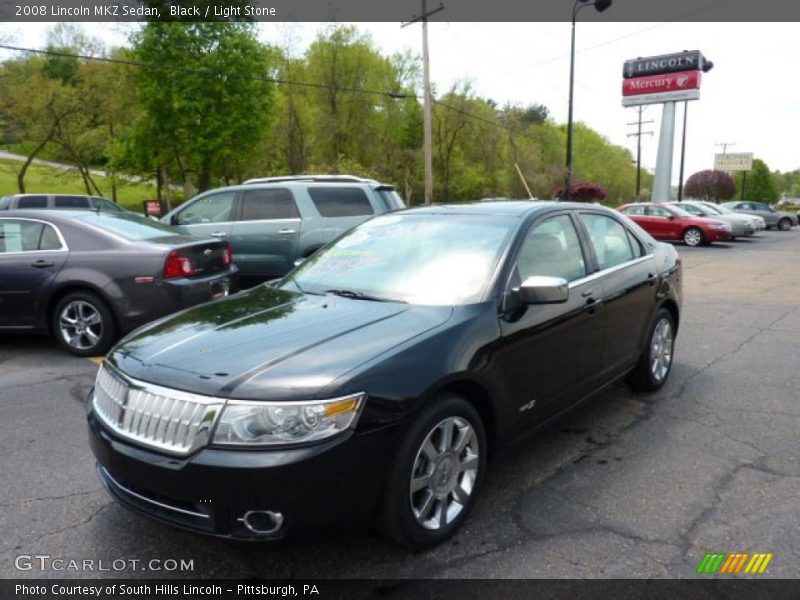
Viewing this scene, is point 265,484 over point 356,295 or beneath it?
beneath

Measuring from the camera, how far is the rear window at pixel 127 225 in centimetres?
638

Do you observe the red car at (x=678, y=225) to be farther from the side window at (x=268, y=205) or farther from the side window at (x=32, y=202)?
the side window at (x=32, y=202)

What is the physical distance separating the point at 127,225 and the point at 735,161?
2694 inches

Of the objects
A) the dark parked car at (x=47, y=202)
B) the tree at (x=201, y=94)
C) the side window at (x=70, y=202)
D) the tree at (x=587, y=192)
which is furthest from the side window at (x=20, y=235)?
the tree at (x=587, y=192)

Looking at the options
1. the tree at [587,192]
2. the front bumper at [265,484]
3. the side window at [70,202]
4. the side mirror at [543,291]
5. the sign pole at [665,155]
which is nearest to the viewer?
the front bumper at [265,484]

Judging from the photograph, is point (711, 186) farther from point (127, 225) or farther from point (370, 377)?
point (370, 377)

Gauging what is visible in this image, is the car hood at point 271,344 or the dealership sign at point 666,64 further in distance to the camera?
the dealership sign at point 666,64

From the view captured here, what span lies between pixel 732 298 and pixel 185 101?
24.0 meters

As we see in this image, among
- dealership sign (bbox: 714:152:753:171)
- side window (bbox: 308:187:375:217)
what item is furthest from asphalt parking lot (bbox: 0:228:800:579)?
dealership sign (bbox: 714:152:753:171)

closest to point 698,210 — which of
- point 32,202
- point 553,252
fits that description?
point 553,252

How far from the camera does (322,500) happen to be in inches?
93.3

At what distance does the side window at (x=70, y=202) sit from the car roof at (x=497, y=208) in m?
19.6

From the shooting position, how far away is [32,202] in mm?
19047

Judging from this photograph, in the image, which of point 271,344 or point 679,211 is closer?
point 271,344
